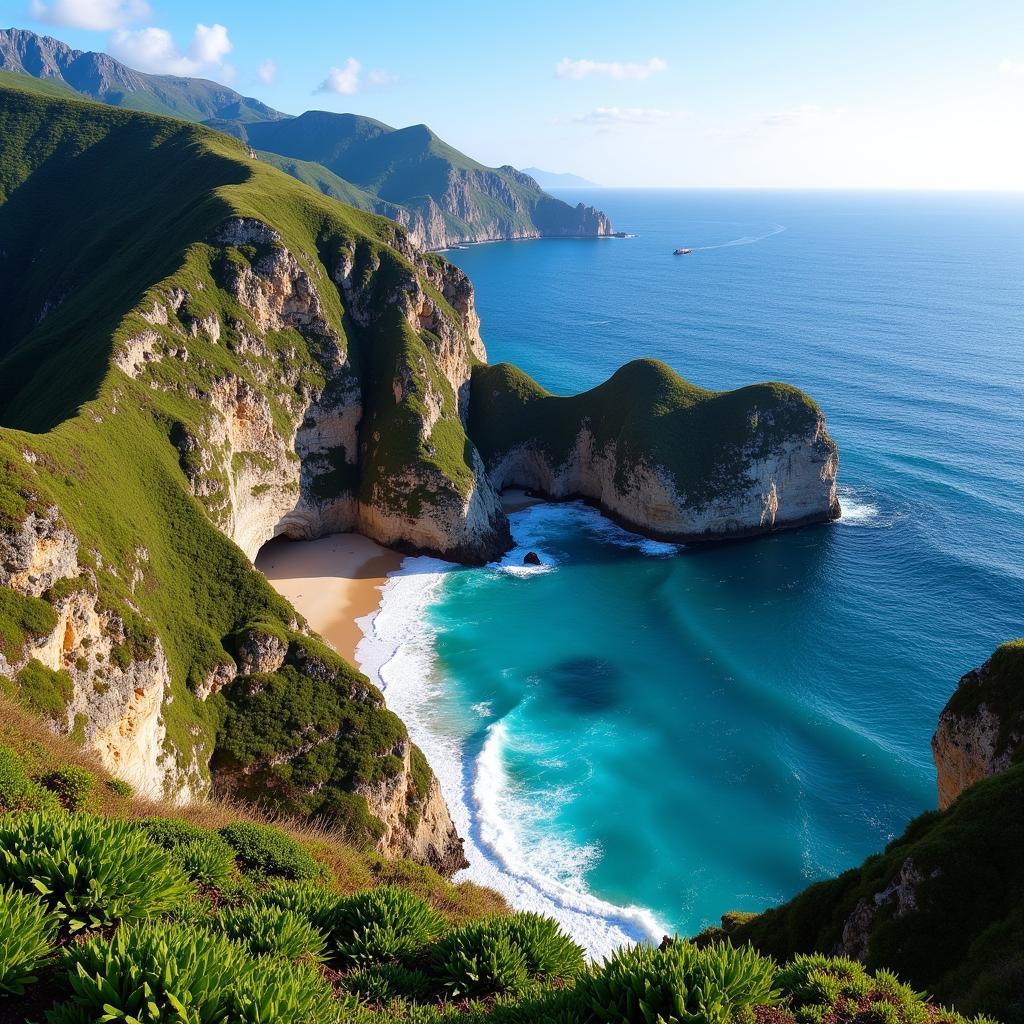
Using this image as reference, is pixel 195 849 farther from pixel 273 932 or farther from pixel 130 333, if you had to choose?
pixel 130 333

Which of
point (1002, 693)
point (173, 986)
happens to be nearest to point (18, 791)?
point (173, 986)

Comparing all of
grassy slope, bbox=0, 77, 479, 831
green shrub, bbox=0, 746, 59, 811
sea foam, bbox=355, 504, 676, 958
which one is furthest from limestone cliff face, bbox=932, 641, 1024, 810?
green shrub, bbox=0, 746, 59, 811

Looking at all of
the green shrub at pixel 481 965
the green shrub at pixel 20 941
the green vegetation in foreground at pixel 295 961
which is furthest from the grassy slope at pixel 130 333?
the green shrub at pixel 481 965

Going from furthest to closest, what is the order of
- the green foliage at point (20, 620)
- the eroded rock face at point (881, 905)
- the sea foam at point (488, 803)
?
the sea foam at point (488, 803)
the green foliage at point (20, 620)
the eroded rock face at point (881, 905)

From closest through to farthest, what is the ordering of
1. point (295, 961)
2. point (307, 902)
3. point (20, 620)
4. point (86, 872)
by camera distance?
1. point (86, 872)
2. point (295, 961)
3. point (307, 902)
4. point (20, 620)

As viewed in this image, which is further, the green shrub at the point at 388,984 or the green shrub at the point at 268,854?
the green shrub at the point at 268,854

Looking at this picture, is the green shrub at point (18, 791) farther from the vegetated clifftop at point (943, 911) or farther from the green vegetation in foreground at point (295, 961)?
the vegetated clifftop at point (943, 911)

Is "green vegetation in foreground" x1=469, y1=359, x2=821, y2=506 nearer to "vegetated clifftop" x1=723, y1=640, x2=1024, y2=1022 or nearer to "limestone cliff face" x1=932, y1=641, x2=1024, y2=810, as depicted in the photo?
"limestone cliff face" x1=932, y1=641, x2=1024, y2=810
